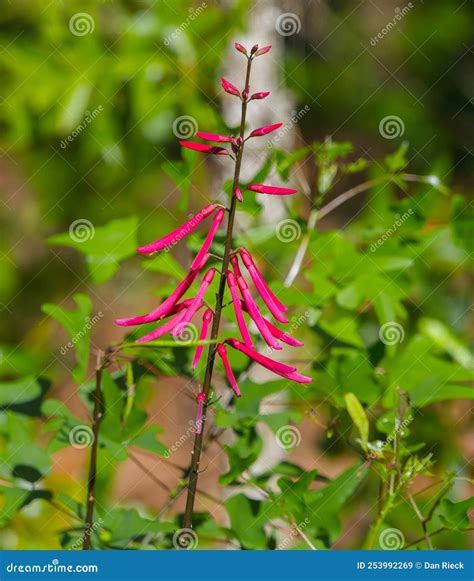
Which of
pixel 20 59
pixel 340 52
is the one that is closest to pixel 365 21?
pixel 340 52

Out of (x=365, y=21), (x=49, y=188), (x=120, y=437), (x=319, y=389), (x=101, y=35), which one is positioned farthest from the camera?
(x=365, y=21)

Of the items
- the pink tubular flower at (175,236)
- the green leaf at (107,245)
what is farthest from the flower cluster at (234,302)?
the green leaf at (107,245)

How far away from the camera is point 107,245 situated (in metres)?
1.42

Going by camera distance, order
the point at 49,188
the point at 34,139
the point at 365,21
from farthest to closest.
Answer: the point at 365,21 → the point at 49,188 → the point at 34,139

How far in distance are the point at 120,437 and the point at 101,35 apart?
1589 millimetres

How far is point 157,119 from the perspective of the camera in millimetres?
2551

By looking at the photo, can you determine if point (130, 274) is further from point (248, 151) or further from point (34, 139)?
point (248, 151)

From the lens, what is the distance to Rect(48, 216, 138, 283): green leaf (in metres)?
1.40

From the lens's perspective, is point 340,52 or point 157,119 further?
point 340,52

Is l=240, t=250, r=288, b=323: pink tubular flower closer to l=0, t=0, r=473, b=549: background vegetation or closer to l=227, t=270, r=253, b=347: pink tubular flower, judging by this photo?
l=227, t=270, r=253, b=347: pink tubular flower

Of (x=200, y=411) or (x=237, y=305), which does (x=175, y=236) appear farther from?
(x=200, y=411)

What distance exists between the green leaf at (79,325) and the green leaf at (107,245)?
5.2 inches

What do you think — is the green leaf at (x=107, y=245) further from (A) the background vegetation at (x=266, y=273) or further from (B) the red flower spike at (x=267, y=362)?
(B) the red flower spike at (x=267, y=362)

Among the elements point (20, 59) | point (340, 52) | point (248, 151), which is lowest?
point (20, 59)
